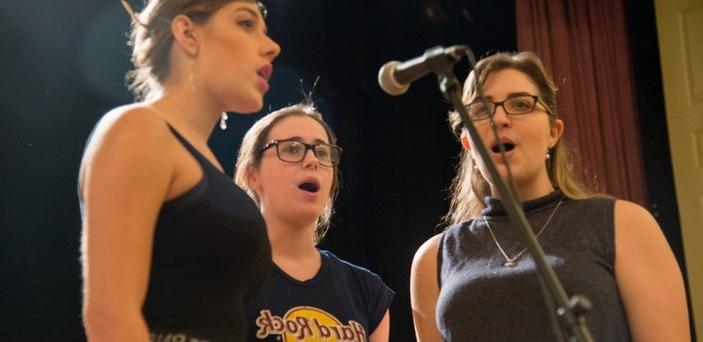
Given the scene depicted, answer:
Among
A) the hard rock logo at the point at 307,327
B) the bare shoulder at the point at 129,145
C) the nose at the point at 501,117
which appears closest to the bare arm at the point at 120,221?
the bare shoulder at the point at 129,145

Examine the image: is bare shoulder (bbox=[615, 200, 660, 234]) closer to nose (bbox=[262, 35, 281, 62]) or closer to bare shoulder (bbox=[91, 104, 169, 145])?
nose (bbox=[262, 35, 281, 62])

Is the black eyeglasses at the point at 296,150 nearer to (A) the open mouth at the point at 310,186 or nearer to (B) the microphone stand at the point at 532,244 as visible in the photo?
(A) the open mouth at the point at 310,186

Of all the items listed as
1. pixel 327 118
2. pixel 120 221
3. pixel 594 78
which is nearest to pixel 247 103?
pixel 120 221

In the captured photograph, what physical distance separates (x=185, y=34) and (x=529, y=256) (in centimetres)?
74

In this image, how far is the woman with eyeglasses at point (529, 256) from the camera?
143 centimetres

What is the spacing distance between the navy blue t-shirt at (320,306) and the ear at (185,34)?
56 cm

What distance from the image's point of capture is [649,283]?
1.43m

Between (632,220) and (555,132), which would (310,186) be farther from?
(632,220)

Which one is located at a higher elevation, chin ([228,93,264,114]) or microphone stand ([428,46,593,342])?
chin ([228,93,264,114])

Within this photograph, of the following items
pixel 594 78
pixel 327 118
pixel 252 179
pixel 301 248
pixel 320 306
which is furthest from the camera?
pixel 594 78

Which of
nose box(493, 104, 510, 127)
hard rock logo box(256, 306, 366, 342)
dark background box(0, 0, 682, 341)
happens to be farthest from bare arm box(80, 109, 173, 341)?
dark background box(0, 0, 682, 341)

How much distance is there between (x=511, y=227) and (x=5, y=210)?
182 centimetres

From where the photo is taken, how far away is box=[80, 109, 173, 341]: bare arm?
970mm

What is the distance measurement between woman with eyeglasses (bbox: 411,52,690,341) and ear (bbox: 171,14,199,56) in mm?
435
